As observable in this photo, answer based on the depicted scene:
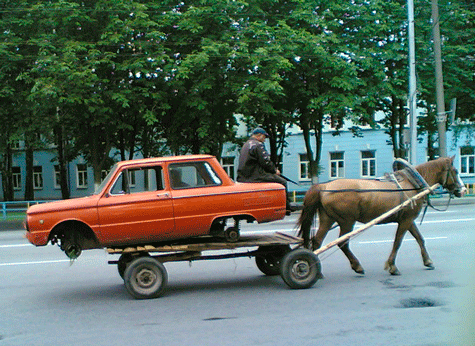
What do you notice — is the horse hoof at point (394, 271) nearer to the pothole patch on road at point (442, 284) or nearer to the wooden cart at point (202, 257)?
the pothole patch on road at point (442, 284)

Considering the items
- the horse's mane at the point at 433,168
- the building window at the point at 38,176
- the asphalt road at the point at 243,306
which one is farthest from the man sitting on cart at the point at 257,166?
the building window at the point at 38,176

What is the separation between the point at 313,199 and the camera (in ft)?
26.8

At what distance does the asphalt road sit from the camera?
548cm

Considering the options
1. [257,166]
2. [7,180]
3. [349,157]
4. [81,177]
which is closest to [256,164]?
[257,166]

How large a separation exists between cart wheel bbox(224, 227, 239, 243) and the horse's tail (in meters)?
1.25

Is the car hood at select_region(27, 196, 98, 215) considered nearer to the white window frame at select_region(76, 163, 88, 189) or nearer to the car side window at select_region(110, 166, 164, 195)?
the car side window at select_region(110, 166, 164, 195)

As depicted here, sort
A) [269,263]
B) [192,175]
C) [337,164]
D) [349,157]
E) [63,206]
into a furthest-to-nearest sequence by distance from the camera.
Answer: [337,164], [349,157], [269,263], [192,175], [63,206]

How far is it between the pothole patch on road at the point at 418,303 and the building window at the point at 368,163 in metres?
34.8

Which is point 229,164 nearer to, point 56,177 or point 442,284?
point 56,177

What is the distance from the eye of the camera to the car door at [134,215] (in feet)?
23.0

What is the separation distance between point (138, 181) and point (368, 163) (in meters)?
35.5

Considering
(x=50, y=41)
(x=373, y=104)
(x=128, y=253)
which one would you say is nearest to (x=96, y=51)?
(x=50, y=41)

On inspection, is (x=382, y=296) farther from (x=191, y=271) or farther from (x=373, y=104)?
(x=373, y=104)

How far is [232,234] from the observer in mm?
7340
